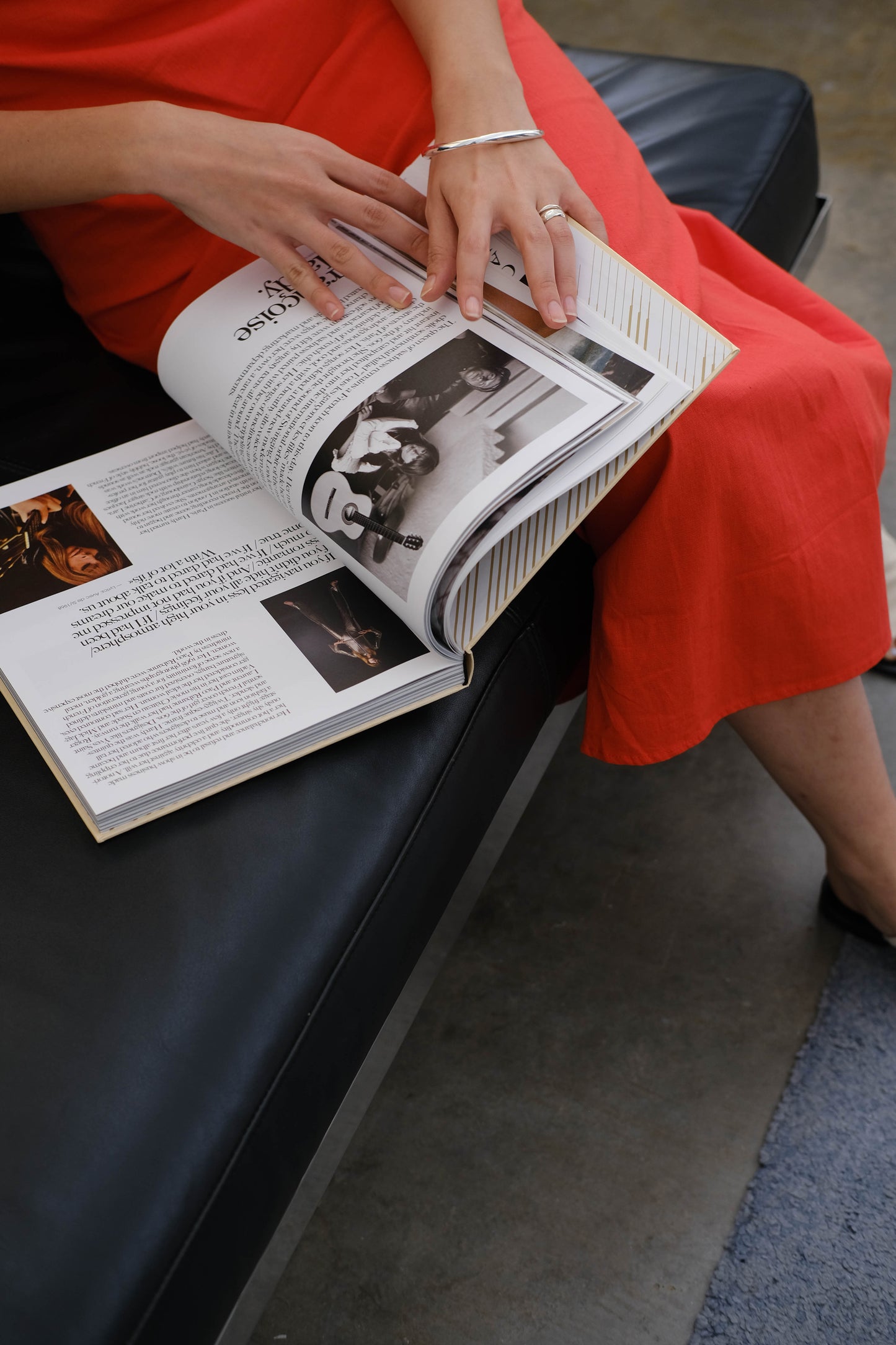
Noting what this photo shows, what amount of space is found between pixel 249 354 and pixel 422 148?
251 millimetres

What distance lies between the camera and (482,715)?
26.5 inches

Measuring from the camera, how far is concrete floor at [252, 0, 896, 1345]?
0.77 m

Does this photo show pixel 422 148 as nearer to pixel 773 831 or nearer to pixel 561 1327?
pixel 773 831

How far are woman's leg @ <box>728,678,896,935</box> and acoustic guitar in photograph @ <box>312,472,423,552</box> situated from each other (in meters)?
0.34

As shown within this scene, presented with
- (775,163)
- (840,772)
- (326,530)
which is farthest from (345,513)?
(775,163)

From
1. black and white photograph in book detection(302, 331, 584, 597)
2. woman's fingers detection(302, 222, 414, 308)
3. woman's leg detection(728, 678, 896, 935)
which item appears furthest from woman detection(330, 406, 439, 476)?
woman's leg detection(728, 678, 896, 935)

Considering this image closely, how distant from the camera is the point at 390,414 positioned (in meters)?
0.60

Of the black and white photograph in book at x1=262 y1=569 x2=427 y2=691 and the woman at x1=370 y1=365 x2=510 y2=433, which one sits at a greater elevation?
the woman at x1=370 y1=365 x2=510 y2=433

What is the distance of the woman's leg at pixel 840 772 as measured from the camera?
0.75 m

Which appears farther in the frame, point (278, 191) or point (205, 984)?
point (278, 191)

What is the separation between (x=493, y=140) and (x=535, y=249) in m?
0.10

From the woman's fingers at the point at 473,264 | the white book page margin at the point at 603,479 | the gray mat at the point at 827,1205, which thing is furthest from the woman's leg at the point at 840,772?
the woman's fingers at the point at 473,264

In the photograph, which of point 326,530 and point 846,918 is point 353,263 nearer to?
point 326,530

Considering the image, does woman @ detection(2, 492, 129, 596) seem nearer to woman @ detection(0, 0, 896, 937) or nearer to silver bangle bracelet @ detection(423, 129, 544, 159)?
woman @ detection(0, 0, 896, 937)
